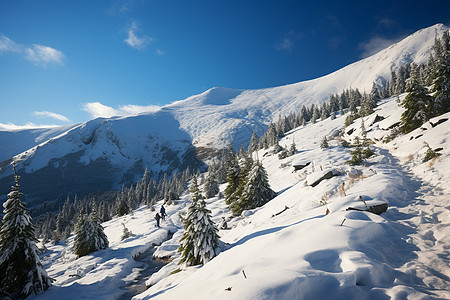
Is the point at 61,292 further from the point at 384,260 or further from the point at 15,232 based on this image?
the point at 384,260

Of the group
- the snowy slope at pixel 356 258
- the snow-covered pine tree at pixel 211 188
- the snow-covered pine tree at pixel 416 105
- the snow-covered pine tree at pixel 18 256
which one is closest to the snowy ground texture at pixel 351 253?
the snowy slope at pixel 356 258

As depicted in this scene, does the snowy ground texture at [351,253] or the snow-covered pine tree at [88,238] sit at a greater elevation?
the snowy ground texture at [351,253]

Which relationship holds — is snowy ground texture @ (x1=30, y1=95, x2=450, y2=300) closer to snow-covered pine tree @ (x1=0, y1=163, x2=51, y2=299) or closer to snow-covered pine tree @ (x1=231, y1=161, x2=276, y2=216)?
snow-covered pine tree @ (x1=0, y1=163, x2=51, y2=299)

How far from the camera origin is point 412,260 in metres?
4.61

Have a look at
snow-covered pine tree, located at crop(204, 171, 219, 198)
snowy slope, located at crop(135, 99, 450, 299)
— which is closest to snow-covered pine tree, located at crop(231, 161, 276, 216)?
snowy slope, located at crop(135, 99, 450, 299)

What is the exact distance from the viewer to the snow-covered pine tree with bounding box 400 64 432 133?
61.6 feet

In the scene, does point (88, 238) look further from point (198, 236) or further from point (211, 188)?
point (211, 188)

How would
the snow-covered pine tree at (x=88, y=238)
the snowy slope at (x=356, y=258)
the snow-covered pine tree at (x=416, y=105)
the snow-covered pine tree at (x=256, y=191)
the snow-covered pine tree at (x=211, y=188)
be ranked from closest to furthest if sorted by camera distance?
1. the snowy slope at (x=356, y=258)
2. the snow-covered pine tree at (x=88, y=238)
3. the snow-covered pine tree at (x=416, y=105)
4. the snow-covered pine tree at (x=256, y=191)
5. the snow-covered pine tree at (x=211, y=188)

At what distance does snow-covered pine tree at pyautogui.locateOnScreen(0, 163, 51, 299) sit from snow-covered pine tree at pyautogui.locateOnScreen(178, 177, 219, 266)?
7.79m

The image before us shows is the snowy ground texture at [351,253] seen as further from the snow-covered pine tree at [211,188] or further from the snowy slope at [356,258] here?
the snow-covered pine tree at [211,188]

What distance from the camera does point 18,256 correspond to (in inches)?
404

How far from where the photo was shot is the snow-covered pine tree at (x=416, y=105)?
61.6ft

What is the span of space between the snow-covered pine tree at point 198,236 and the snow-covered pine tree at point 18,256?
7.79 meters

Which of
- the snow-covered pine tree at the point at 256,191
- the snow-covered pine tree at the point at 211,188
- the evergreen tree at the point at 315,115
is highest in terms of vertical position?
the evergreen tree at the point at 315,115
